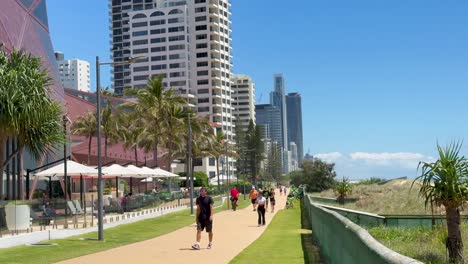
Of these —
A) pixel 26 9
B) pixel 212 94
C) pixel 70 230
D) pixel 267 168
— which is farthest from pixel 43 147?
pixel 267 168

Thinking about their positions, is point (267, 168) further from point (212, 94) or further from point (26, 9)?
point (26, 9)

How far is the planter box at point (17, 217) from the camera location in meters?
19.9

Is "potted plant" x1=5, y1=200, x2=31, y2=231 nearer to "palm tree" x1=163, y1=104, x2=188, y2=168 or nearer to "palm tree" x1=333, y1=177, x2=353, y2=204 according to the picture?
"palm tree" x1=333, y1=177, x2=353, y2=204

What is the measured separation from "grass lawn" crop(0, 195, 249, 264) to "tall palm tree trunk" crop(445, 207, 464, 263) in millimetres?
9072

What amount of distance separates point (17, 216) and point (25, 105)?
156 inches

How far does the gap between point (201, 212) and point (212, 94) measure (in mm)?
127141

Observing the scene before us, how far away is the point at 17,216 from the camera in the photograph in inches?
795

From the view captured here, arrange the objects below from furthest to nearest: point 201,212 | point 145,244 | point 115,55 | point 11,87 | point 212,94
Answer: point 115,55
point 212,94
point 11,87
point 145,244
point 201,212

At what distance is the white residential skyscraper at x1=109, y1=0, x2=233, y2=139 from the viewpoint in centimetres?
14362

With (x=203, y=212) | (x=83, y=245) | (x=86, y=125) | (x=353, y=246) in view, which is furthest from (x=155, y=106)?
(x=353, y=246)

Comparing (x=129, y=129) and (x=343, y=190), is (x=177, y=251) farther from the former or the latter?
(x=129, y=129)

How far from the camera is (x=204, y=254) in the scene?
52.0 feet

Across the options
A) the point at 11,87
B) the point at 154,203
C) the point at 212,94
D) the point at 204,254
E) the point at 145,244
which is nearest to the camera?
the point at 204,254

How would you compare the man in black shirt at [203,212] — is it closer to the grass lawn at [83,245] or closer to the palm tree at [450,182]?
the grass lawn at [83,245]
